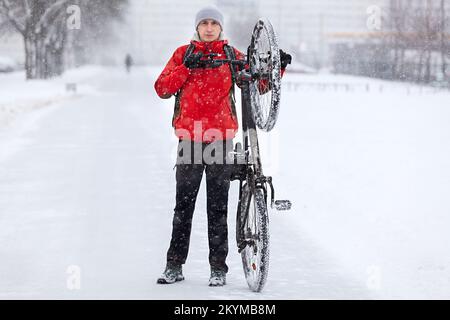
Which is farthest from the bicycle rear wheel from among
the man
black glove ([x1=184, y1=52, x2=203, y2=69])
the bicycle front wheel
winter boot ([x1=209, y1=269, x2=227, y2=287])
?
winter boot ([x1=209, y1=269, x2=227, y2=287])

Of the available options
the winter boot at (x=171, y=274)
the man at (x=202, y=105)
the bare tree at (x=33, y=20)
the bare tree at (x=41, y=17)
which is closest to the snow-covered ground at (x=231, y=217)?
the winter boot at (x=171, y=274)

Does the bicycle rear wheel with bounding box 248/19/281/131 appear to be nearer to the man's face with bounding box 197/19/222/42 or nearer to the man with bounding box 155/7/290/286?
the man with bounding box 155/7/290/286

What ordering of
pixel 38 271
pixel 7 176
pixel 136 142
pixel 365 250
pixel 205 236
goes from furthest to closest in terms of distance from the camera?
pixel 136 142 → pixel 7 176 → pixel 205 236 → pixel 365 250 → pixel 38 271

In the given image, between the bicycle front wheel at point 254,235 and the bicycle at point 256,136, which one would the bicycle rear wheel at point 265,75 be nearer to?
the bicycle at point 256,136

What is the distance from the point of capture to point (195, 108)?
5.10m

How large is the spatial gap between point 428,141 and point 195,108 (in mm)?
11097

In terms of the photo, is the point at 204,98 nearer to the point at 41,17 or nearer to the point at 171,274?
the point at 171,274

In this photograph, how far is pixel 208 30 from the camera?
16.7 feet

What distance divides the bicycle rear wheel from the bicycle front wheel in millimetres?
473

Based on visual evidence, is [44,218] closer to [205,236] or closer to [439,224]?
[205,236]

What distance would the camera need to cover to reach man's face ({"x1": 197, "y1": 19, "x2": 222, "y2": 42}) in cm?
507

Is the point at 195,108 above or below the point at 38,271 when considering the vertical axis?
above

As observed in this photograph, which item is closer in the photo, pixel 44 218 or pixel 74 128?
pixel 44 218
